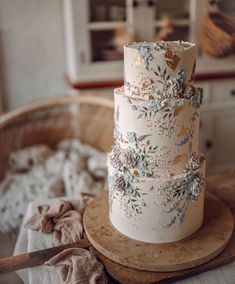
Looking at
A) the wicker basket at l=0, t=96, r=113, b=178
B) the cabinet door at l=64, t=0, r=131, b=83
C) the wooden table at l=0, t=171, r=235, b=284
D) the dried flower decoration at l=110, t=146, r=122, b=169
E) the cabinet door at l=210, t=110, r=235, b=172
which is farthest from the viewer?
the cabinet door at l=210, t=110, r=235, b=172

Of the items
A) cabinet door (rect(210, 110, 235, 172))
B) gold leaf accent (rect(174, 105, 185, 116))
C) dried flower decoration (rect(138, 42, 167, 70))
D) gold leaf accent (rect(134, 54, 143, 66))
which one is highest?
dried flower decoration (rect(138, 42, 167, 70))

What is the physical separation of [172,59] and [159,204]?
0.29 m

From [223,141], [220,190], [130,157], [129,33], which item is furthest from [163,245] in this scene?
[223,141]

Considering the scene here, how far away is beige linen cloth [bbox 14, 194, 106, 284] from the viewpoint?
27.7 inches

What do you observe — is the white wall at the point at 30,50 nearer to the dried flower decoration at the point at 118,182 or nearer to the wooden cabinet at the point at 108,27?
the wooden cabinet at the point at 108,27

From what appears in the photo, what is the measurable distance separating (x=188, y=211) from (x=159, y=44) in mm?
353

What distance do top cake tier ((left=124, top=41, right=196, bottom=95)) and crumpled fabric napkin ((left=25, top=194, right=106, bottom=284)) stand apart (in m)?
0.36

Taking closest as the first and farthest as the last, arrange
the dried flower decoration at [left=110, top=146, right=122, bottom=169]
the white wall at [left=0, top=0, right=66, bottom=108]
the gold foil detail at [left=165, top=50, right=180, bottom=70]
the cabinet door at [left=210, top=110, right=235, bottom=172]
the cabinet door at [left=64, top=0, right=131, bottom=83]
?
1. the gold foil detail at [left=165, top=50, right=180, bottom=70]
2. the dried flower decoration at [left=110, top=146, right=122, bottom=169]
3. the cabinet door at [left=64, top=0, right=131, bottom=83]
4. the white wall at [left=0, top=0, right=66, bottom=108]
5. the cabinet door at [left=210, top=110, right=235, bottom=172]

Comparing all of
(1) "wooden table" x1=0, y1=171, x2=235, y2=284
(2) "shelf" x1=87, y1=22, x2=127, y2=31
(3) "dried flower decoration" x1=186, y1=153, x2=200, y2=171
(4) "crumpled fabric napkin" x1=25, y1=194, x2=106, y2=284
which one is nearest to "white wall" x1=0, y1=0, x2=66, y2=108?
(2) "shelf" x1=87, y1=22, x2=127, y2=31

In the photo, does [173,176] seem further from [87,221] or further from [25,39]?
[25,39]

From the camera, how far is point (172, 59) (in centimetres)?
69

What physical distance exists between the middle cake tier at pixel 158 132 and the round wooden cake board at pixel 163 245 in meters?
0.15

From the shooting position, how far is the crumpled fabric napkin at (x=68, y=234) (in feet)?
2.29

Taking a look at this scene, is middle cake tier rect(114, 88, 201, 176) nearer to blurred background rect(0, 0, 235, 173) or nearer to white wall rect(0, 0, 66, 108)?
blurred background rect(0, 0, 235, 173)
